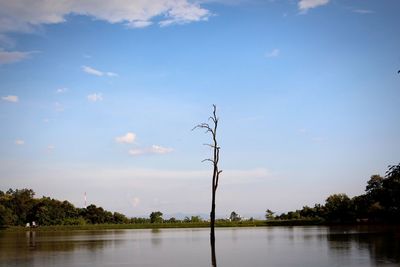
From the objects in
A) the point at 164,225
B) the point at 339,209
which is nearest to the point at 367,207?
the point at 339,209

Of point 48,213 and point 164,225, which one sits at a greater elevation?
point 48,213

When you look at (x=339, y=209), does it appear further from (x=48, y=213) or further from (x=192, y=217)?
(x=48, y=213)

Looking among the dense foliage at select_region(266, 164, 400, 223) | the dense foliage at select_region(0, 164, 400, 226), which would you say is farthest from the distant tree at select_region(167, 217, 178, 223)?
the dense foliage at select_region(266, 164, 400, 223)

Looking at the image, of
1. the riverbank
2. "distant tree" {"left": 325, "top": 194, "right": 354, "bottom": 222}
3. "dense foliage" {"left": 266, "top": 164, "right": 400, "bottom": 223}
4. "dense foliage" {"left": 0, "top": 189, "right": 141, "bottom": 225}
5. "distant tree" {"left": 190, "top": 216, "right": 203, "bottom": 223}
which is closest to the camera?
"dense foliage" {"left": 266, "top": 164, "right": 400, "bottom": 223}

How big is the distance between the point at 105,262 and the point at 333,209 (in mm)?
61553

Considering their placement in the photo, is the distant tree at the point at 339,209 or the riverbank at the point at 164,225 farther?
the riverbank at the point at 164,225

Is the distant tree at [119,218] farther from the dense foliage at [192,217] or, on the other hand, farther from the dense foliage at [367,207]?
the dense foliage at [367,207]

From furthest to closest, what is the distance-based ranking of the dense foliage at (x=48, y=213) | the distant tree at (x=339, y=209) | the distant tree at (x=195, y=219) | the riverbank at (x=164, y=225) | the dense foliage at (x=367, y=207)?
the distant tree at (x=195, y=219) < the dense foliage at (x=48, y=213) < the riverbank at (x=164, y=225) < the distant tree at (x=339, y=209) < the dense foliage at (x=367, y=207)

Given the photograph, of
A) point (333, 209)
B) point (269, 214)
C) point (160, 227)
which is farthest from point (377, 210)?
point (160, 227)

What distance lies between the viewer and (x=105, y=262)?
21.9m

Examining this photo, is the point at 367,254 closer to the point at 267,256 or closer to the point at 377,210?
the point at 267,256

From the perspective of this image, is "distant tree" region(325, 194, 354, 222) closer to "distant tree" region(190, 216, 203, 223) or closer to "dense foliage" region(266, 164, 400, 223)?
"dense foliage" region(266, 164, 400, 223)

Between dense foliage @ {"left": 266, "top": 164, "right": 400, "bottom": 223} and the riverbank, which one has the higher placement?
dense foliage @ {"left": 266, "top": 164, "right": 400, "bottom": 223}

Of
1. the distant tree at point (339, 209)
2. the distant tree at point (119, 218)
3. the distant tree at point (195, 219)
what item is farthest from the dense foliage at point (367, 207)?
the distant tree at point (119, 218)
